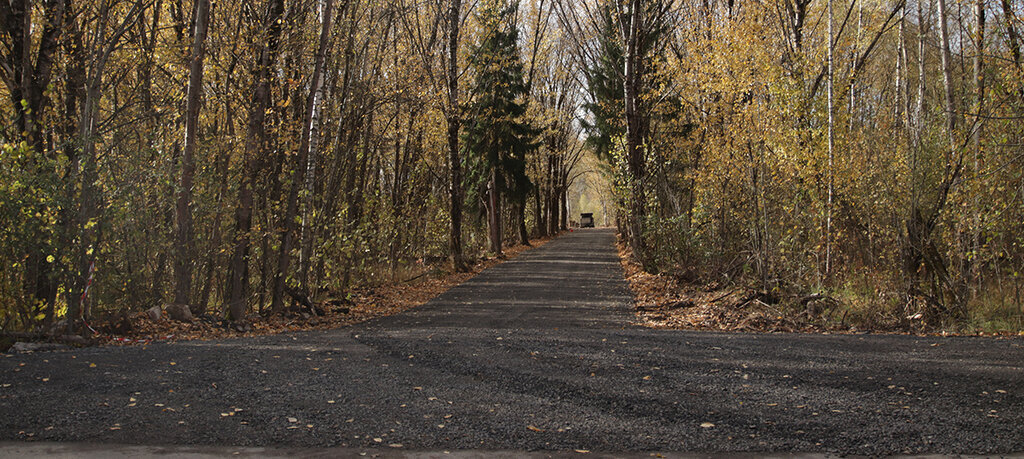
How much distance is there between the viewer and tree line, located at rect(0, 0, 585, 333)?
26.9 feet

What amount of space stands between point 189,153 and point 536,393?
6786mm

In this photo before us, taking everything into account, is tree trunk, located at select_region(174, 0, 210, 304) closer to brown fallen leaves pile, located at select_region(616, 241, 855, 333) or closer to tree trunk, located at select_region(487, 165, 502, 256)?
brown fallen leaves pile, located at select_region(616, 241, 855, 333)

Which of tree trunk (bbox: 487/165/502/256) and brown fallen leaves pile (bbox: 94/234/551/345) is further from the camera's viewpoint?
tree trunk (bbox: 487/165/502/256)

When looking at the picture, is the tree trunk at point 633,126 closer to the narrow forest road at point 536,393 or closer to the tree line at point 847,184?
the tree line at point 847,184

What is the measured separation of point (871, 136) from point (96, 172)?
12873 millimetres

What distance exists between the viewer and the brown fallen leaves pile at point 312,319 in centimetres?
883

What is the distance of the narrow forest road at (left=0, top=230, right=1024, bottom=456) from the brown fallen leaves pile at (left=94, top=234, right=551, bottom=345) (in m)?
1.22

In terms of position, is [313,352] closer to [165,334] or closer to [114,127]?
[165,334]

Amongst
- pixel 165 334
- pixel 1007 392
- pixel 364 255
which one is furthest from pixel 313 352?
pixel 364 255

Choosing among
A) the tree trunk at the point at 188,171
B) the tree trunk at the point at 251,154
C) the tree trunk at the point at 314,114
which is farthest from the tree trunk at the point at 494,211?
the tree trunk at the point at 188,171

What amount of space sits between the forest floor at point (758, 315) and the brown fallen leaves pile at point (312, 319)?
4.75m

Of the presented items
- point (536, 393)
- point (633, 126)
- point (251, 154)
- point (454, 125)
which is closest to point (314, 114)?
point (251, 154)

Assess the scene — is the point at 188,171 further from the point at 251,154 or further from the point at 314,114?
the point at 314,114

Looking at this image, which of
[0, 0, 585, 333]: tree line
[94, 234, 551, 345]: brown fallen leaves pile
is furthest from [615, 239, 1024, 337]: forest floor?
[0, 0, 585, 333]: tree line
